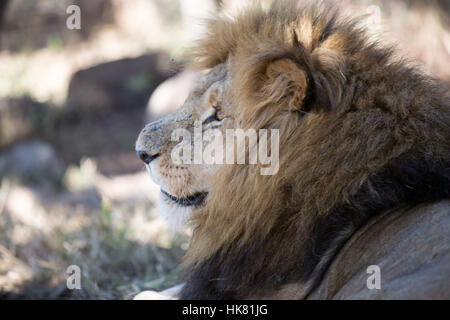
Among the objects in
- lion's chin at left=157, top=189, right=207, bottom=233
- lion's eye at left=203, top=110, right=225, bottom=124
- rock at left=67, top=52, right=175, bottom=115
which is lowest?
lion's chin at left=157, top=189, right=207, bottom=233

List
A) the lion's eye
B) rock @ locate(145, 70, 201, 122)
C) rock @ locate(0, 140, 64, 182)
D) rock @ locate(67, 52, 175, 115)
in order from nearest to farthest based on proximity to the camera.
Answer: the lion's eye, rock @ locate(0, 140, 64, 182), rock @ locate(145, 70, 201, 122), rock @ locate(67, 52, 175, 115)

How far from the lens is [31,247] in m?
4.29

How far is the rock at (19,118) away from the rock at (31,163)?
238 mm

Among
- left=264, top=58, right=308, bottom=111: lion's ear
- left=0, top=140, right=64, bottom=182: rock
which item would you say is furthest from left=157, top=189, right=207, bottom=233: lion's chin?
left=0, top=140, right=64, bottom=182: rock

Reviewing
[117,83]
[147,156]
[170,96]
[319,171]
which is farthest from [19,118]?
[319,171]

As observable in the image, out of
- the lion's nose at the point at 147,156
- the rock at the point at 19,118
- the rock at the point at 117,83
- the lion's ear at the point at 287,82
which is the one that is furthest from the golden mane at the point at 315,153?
the rock at the point at 117,83

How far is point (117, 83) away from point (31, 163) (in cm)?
507

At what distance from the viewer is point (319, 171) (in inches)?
86.7

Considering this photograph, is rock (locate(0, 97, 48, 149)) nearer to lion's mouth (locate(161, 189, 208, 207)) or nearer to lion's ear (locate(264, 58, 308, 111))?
lion's mouth (locate(161, 189, 208, 207))

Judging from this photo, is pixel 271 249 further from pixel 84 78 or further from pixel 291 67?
pixel 84 78

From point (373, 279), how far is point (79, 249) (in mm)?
2704

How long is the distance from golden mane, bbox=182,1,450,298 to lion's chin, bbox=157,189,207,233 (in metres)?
0.09

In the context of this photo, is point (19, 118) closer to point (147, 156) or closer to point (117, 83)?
point (117, 83)

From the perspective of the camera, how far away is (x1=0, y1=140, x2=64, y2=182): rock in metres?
7.86
